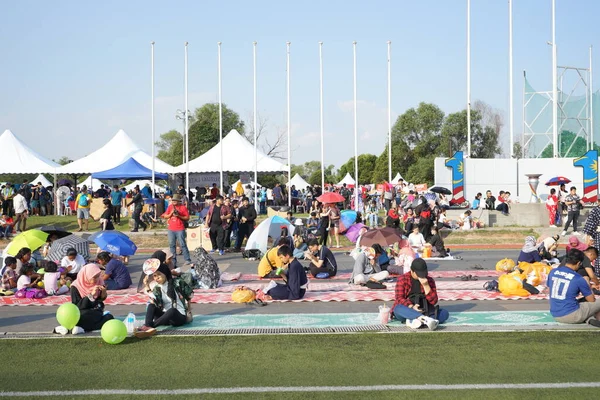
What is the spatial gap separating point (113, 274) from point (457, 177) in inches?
975

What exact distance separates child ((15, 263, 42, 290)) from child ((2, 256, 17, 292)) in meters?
0.16

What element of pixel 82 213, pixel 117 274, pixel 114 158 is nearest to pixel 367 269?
pixel 117 274

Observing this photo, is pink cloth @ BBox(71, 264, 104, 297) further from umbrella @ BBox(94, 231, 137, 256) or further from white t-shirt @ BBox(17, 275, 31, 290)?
umbrella @ BBox(94, 231, 137, 256)

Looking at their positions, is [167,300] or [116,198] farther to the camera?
[116,198]

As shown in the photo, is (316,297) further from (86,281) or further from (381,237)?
(381,237)

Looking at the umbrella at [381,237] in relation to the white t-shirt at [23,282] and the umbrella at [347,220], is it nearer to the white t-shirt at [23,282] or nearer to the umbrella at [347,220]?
the white t-shirt at [23,282]

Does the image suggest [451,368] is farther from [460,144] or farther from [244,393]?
[460,144]

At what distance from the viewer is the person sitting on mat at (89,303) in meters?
10.7

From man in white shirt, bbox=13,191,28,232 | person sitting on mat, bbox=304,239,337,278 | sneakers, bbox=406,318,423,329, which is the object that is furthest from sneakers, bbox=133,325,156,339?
man in white shirt, bbox=13,191,28,232

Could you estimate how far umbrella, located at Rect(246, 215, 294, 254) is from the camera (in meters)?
21.7

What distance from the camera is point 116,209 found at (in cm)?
3381

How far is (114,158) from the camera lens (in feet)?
150

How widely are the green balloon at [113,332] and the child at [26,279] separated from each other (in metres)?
5.37

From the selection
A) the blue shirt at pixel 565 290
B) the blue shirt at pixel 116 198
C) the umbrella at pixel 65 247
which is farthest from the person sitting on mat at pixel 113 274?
the blue shirt at pixel 116 198
